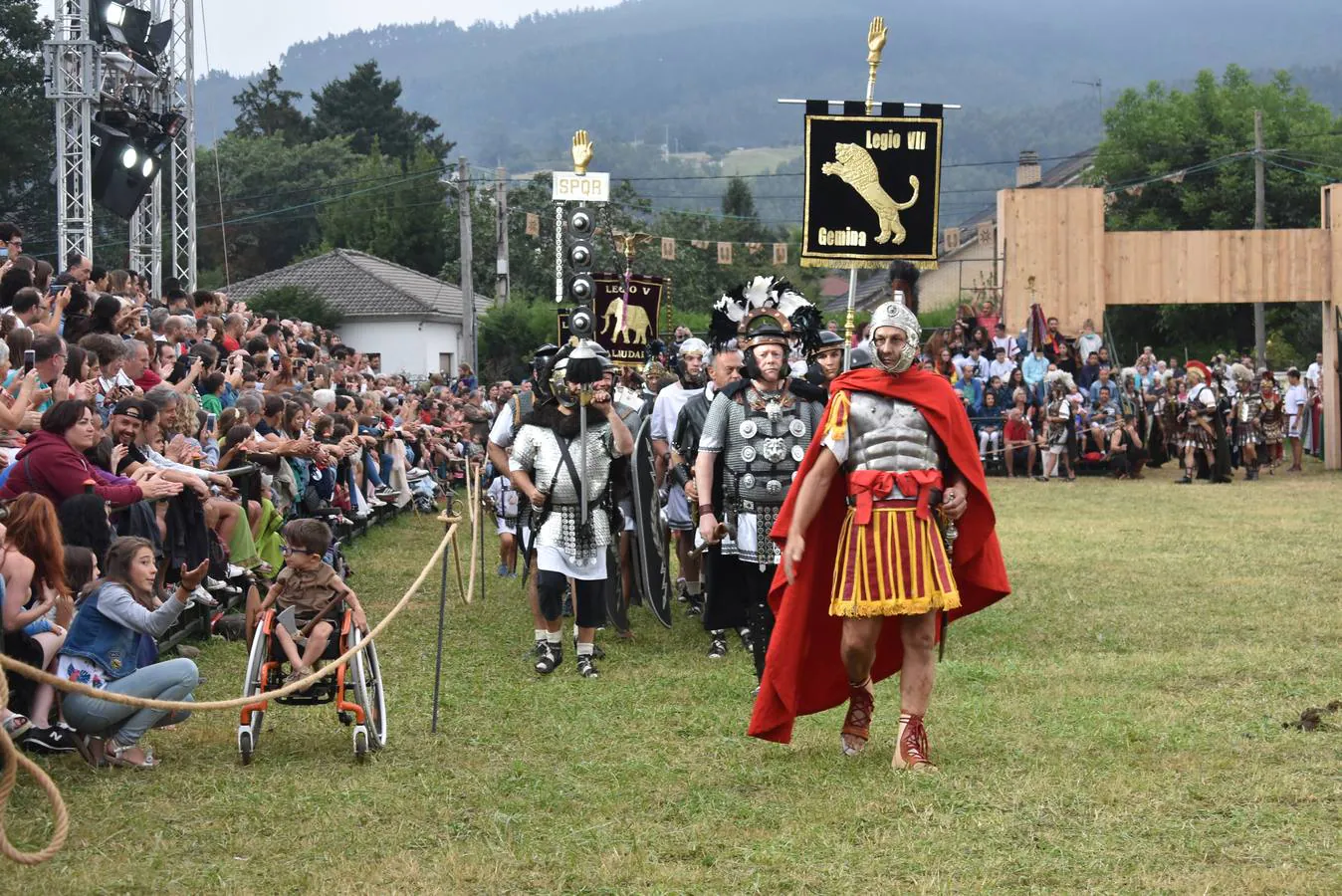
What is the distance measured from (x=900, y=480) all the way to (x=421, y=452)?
16.2 meters

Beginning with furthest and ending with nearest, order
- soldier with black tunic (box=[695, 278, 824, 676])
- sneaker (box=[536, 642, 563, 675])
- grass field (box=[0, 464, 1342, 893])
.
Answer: sneaker (box=[536, 642, 563, 675]), soldier with black tunic (box=[695, 278, 824, 676]), grass field (box=[0, 464, 1342, 893])

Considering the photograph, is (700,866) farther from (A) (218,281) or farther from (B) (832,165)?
(A) (218,281)

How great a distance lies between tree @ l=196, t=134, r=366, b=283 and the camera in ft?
231

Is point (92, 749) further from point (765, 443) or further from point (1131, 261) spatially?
point (1131, 261)

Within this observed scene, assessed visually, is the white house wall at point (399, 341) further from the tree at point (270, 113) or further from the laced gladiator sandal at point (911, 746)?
the laced gladiator sandal at point (911, 746)

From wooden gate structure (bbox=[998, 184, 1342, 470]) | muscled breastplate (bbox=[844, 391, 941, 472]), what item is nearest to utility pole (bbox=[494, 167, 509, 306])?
wooden gate structure (bbox=[998, 184, 1342, 470])

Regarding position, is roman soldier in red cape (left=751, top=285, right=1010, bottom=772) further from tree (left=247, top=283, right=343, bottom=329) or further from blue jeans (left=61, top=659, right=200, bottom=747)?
tree (left=247, top=283, right=343, bottom=329)

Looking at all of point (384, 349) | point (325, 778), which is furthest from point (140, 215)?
point (384, 349)

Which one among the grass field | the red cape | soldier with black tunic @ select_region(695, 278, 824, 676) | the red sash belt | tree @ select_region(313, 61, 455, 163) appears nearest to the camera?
the grass field

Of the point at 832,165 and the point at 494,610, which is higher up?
the point at 832,165

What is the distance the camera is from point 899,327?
7496 mm

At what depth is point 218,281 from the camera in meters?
63.8

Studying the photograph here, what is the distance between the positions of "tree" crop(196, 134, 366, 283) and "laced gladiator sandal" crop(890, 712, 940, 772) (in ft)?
212

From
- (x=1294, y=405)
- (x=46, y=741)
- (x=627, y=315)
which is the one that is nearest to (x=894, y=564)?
(x=46, y=741)
